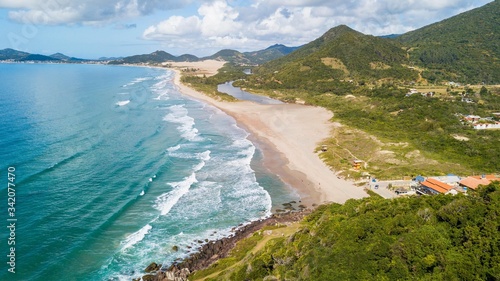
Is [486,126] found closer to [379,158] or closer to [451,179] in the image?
[379,158]

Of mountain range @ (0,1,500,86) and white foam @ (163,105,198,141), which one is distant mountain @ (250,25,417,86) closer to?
mountain range @ (0,1,500,86)

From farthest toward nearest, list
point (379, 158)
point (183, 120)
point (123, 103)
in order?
1. point (123, 103)
2. point (183, 120)
3. point (379, 158)

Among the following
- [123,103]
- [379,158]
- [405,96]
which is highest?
[405,96]

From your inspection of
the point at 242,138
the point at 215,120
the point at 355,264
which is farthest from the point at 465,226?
the point at 215,120

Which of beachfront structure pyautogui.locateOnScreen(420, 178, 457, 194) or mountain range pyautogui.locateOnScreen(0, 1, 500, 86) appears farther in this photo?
mountain range pyautogui.locateOnScreen(0, 1, 500, 86)

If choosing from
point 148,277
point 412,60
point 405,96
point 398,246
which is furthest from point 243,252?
point 412,60

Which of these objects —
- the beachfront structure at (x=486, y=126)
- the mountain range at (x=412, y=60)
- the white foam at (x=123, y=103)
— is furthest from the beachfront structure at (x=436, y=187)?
the mountain range at (x=412, y=60)

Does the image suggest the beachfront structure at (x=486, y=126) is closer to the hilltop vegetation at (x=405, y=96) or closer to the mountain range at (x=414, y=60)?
the hilltop vegetation at (x=405, y=96)

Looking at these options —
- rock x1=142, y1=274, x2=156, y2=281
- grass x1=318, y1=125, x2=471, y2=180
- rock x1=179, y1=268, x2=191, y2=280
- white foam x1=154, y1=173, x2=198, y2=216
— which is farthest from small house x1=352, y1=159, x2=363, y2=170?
rock x1=142, y1=274, x2=156, y2=281
